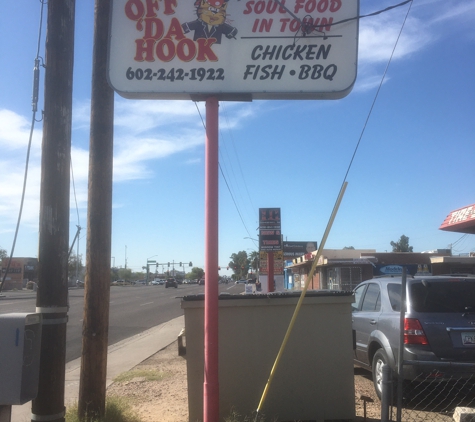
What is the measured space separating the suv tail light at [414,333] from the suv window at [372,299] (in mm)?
1072

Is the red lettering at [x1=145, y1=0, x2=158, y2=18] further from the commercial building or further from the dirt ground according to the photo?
the commercial building

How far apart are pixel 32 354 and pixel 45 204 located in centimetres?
117

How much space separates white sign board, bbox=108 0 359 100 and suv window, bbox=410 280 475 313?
2.86 meters

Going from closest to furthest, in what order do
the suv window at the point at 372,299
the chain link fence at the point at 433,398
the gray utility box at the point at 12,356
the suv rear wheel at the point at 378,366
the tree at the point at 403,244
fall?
the gray utility box at the point at 12,356 < the chain link fence at the point at 433,398 < the suv rear wheel at the point at 378,366 < the suv window at the point at 372,299 < the tree at the point at 403,244

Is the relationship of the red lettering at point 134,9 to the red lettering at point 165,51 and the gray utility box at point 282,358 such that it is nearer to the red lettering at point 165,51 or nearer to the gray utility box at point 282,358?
the red lettering at point 165,51

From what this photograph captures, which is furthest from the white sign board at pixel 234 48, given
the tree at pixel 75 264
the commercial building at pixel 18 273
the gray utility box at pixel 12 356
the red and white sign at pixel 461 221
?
the commercial building at pixel 18 273

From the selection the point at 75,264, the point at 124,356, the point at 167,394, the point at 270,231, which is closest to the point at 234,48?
the point at 167,394

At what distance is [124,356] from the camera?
38.1ft

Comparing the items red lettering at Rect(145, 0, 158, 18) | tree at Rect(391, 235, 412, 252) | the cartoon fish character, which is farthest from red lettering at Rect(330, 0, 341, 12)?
tree at Rect(391, 235, 412, 252)

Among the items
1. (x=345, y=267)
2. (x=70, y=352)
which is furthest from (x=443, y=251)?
(x=70, y=352)

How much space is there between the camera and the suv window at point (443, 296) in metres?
6.38

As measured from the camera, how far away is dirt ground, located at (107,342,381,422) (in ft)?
20.1

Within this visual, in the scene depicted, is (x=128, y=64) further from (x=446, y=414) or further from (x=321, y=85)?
(x=446, y=414)

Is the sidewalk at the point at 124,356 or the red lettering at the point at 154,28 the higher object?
the red lettering at the point at 154,28
